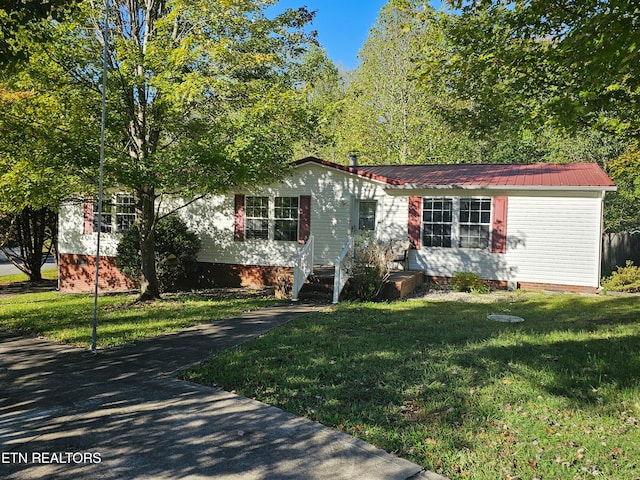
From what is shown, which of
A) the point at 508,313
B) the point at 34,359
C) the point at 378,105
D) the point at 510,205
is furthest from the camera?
the point at 378,105

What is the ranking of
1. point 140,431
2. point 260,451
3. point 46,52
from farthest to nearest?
point 46,52 < point 140,431 < point 260,451

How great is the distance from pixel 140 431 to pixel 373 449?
2025 mm

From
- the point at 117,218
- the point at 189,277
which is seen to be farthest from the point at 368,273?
the point at 117,218

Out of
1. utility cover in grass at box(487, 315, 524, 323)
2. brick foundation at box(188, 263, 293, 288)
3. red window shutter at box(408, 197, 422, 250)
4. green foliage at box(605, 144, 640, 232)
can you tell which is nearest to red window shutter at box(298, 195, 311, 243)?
brick foundation at box(188, 263, 293, 288)

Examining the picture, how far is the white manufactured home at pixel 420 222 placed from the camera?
11.9 meters

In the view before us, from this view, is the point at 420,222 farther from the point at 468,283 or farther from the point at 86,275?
the point at 86,275

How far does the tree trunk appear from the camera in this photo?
452 inches

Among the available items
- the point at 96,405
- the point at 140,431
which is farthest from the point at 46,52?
the point at 140,431

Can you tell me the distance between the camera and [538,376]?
200 inches

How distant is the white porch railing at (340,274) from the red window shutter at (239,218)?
4.65 m

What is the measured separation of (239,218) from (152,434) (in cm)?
1115

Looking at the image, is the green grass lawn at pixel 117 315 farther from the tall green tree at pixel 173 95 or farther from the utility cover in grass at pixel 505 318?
the utility cover in grass at pixel 505 318

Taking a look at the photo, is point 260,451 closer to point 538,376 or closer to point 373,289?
point 538,376

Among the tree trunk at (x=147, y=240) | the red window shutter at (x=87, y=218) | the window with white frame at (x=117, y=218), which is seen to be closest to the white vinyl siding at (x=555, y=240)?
the tree trunk at (x=147, y=240)
